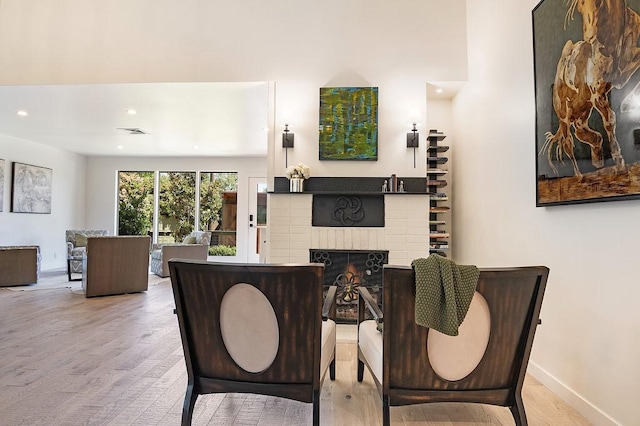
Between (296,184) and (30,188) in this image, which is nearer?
(296,184)

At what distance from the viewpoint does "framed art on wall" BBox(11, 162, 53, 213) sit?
688cm

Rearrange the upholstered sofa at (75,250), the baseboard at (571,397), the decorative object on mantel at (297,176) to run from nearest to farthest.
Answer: the baseboard at (571,397) → the decorative object on mantel at (297,176) → the upholstered sofa at (75,250)

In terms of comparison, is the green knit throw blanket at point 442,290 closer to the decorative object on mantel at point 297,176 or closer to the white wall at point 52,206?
the decorative object on mantel at point 297,176

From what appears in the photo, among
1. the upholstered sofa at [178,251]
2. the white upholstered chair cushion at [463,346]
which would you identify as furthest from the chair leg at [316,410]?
the upholstered sofa at [178,251]

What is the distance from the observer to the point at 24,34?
420cm

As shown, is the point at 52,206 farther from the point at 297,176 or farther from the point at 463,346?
the point at 463,346

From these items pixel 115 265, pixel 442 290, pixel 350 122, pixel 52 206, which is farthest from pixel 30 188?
pixel 442 290

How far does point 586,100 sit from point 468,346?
54.9 inches

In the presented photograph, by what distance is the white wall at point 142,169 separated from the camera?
27.9ft

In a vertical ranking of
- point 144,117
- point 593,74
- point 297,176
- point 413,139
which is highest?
point 144,117

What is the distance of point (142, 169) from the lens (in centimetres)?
866

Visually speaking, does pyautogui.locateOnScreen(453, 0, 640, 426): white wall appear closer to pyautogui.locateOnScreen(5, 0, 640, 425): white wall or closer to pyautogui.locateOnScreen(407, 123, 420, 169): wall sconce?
pyautogui.locateOnScreen(5, 0, 640, 425): white wall

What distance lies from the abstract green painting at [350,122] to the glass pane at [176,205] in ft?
18.4

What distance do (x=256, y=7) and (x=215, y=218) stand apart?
18.0ft
